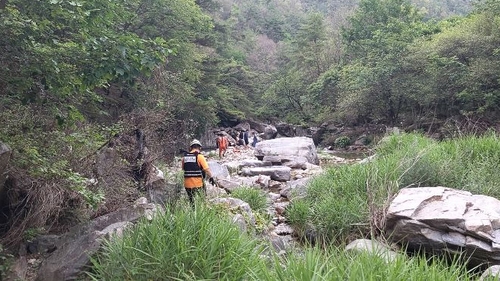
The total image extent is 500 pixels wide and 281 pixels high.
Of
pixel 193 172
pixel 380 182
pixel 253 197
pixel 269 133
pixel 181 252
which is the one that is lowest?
pixel 269 133

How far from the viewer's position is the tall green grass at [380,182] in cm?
635

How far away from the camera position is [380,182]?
6887 millimetres

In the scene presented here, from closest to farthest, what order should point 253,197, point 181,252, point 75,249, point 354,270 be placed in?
point 354,270, point 181,252, point 75,249, point 253,197

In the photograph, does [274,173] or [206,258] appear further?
[274,173]

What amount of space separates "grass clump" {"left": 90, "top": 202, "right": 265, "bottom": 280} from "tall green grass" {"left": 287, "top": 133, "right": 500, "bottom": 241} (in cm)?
299

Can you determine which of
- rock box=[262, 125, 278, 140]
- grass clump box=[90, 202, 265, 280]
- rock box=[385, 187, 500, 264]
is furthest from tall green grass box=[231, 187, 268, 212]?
rock box=[262, 125, 278, 140]

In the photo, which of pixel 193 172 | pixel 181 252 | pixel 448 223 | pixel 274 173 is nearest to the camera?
pixel 181 252

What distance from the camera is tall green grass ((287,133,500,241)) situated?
6352 mm

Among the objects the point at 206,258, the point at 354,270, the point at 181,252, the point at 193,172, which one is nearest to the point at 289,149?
the point at 193,172

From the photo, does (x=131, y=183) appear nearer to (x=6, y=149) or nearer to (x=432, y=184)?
(x=6, y=149)

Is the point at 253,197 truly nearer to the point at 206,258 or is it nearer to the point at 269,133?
the point at 206,258

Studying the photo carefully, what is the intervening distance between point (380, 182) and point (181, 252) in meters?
4.53

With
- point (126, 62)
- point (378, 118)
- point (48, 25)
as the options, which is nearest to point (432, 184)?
point (126, 62)

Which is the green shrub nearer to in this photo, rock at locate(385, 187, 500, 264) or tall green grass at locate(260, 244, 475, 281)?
rock at locate(385, 187, 500, 264)
